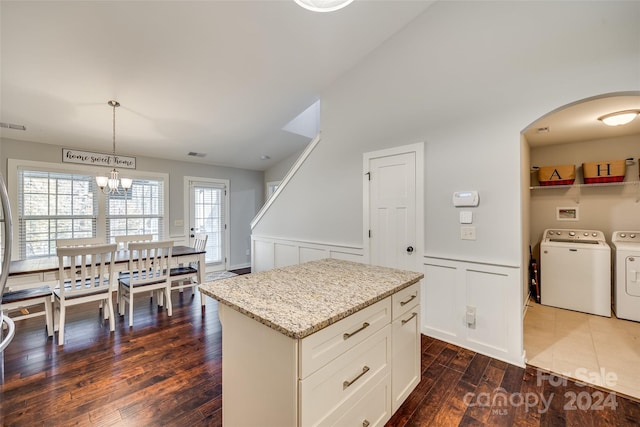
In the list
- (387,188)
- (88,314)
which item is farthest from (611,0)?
(88,314)

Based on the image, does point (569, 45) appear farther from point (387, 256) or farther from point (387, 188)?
point (387, 256)

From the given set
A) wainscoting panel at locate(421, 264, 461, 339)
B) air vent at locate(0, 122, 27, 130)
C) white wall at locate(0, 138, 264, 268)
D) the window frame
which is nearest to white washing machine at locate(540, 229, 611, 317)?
wainscoting panel at locate(421, 264, 461, 339)

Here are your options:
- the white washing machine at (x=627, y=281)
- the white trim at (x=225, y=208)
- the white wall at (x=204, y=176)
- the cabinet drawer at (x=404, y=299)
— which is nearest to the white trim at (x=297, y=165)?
the white trim at (x=225, y=208)

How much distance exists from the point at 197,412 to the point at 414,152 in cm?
294

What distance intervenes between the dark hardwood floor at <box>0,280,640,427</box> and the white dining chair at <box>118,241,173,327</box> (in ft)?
1.81

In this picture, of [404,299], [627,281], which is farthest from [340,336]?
[627,281]

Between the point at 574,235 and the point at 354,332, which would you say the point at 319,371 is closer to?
the point at 354,332

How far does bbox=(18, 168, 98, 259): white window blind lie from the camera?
373 cm

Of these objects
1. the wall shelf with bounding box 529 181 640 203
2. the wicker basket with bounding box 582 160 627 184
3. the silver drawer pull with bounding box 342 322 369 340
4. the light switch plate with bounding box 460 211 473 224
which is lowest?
the silver drawer pull with bounding box 342 322 369 340

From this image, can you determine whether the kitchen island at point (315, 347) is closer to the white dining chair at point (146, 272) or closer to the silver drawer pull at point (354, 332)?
the silver drawer pull at point (354, 332)

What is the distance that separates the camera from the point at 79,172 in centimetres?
416

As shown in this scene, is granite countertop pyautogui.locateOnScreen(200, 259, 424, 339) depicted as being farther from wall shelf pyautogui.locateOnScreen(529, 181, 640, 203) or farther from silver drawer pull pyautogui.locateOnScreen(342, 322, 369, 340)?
wall shelf pyautogui.locateOnScreen(529, 181, 640, 203)

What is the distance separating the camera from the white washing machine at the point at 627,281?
295cm

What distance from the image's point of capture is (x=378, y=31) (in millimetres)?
2988
